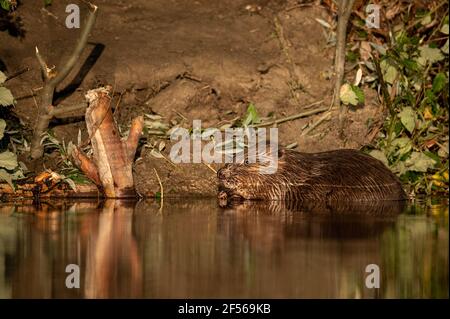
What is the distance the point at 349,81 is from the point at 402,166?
3.60 ft

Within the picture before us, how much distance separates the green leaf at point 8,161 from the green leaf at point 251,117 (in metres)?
2.26

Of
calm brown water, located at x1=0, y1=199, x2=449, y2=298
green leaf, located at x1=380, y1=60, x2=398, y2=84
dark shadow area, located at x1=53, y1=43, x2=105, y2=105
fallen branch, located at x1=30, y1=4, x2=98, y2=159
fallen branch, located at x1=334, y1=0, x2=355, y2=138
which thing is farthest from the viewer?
green leaf, located at x1=380, y1=60, x2=398, y2=84

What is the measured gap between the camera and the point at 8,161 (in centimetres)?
884

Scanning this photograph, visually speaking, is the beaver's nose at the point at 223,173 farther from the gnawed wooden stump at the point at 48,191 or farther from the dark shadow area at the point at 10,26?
the dark shadow area at the point at 10,26

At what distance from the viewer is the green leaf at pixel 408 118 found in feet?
32.4

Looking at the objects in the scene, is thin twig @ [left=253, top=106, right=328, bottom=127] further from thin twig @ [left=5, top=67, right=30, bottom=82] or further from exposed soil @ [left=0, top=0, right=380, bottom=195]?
thin twig @ [left=5, top=67, right=30, bottom=82]

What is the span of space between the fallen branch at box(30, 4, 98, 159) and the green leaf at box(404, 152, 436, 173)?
333cm

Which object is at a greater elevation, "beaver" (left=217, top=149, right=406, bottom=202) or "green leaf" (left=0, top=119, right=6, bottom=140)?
"green leaf" (left=0, top=119, right=6, bottom=140)

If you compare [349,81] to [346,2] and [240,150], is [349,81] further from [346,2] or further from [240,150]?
[240,150]

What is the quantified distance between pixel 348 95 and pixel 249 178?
1617 millimetres

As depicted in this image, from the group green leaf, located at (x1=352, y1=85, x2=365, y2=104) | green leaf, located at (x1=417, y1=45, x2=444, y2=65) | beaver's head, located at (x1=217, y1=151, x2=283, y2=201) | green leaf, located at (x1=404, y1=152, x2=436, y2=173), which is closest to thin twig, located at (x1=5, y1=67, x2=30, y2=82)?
beaver's head, located at (x1=217, y1=151, x2=283, y2=201)

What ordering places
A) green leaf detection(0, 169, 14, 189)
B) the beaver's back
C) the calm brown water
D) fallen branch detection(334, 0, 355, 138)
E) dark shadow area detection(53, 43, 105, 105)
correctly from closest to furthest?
the calm brown water → green leaf detection(0, 169, 14, 189) → the beaver's back → dark shadow area detection(53, 43, 105, 105) → fallen branch detection(334, 0, 355, 138)

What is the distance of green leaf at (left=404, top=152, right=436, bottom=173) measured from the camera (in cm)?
975

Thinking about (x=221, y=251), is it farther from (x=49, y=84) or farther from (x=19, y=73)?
(x=19, y=73)
